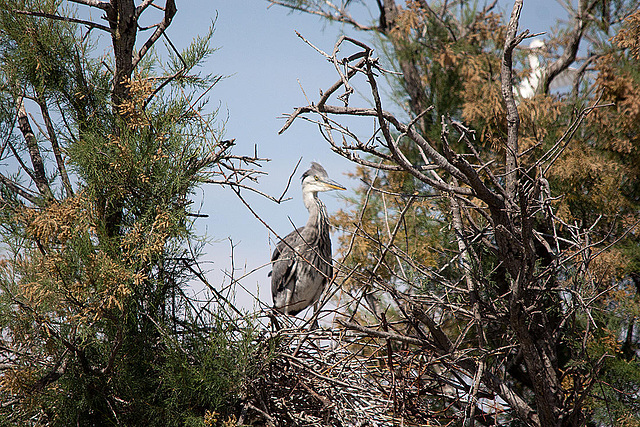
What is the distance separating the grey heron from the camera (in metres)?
3.47

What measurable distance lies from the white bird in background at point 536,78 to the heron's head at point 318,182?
1.65 metres

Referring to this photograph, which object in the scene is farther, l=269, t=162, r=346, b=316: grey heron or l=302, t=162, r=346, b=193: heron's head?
l=302, t=162, r=346, b=193: heron's head

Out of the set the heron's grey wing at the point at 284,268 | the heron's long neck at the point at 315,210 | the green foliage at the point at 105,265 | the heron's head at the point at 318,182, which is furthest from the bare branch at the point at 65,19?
the heron's head at the point at 318,182

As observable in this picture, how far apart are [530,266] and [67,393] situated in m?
1.51

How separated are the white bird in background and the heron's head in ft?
5.40

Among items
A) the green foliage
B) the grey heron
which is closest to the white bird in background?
the grey heron

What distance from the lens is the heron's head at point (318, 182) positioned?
3943mm

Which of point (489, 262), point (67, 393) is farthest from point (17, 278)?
point (489, 262)

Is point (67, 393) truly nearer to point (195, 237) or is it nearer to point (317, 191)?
point (195, 237)

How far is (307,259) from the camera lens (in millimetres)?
3502

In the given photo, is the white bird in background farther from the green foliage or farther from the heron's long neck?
the green foliage

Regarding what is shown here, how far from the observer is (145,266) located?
6.31 ft

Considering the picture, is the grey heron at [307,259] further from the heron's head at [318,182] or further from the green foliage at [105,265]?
the green foliage at [105,265]

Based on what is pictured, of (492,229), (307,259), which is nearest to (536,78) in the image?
(307,259)
